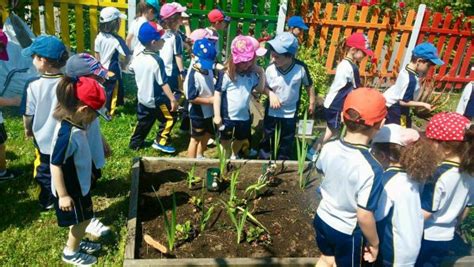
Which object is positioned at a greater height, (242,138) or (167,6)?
(167,6)

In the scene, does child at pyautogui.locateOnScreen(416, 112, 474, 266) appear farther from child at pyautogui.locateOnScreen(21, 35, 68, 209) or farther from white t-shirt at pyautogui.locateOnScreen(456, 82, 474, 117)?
child at pyautogui.locateOnScreen(21, 35, 68, 209)

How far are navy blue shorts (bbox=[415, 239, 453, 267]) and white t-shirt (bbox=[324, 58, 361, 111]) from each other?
7.31 feet

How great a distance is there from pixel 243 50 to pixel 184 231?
1.86m

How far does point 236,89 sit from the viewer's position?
14.9 ft

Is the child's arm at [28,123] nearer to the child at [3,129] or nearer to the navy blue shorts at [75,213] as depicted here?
the child at [3,129]

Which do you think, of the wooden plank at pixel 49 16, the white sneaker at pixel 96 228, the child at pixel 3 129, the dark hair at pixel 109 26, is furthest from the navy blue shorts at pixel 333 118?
the wooden plank at pixel 49 16

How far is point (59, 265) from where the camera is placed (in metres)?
3.50

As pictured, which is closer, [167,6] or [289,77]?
[289,77]

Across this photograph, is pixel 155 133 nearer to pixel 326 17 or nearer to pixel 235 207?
pixel 235 207

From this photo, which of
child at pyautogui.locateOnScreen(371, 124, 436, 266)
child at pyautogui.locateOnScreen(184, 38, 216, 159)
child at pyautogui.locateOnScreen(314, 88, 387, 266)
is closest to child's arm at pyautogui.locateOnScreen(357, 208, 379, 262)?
child at pyautogui.locateOnScreen(314, 88, 387, 266)

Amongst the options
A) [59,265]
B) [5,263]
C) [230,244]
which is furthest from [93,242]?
[230,244]

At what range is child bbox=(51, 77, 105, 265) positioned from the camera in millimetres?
3041

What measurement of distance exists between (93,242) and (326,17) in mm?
5821

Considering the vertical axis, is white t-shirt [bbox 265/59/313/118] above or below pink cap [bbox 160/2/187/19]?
below
